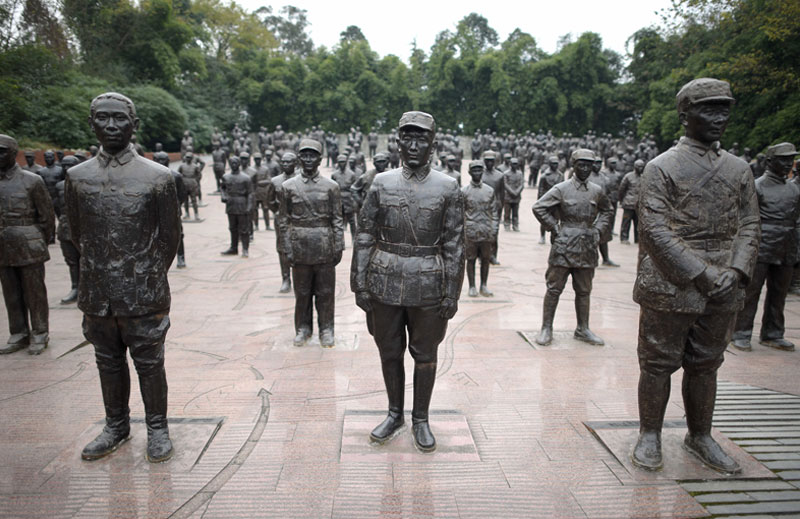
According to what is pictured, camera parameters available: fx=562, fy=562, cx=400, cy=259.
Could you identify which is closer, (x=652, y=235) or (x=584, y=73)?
(x=652, y=235)

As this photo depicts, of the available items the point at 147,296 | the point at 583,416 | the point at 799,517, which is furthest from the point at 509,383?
the point at 147,296

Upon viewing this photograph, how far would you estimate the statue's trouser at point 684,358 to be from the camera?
352 centimetres

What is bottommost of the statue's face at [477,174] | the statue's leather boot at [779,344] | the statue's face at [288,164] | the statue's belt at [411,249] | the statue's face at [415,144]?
the statue's leather boot at [779,344]

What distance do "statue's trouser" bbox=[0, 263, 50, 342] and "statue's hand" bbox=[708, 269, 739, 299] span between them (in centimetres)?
621

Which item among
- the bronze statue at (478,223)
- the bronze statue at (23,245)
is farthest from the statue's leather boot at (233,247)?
the bronze statue at (23,245)

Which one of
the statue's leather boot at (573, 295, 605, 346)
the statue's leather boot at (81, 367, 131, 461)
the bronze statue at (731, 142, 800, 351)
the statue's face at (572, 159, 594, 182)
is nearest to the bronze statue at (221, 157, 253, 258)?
the statue's face at (572, 159, 594, 182)

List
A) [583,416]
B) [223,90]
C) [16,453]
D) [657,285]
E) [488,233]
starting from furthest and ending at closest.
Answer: [223,90]
[488,233]
[583,416]
[16,453]
[657,285]

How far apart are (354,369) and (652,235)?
3187 mm

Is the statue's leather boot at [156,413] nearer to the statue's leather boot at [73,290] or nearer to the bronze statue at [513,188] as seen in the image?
the statue's leather boot at [73,290]

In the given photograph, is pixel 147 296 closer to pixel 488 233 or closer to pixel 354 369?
pixel 354 369

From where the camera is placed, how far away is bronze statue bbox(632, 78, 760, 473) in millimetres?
3334

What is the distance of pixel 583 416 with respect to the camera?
4508 millimetres

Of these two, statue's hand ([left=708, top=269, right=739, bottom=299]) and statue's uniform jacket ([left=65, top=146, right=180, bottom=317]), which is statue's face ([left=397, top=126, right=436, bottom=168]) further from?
statue's hand ([left=708, top=269, right=739, bottom=299])

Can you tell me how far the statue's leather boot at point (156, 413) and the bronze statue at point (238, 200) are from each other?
8.06 metres
